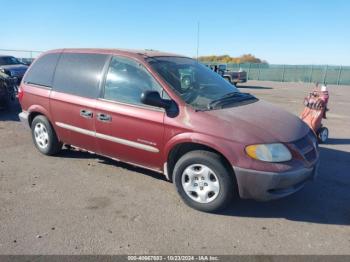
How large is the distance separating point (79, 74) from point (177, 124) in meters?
2.05

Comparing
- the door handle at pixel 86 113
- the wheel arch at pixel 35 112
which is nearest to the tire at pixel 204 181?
the door handle at pixel 86 113

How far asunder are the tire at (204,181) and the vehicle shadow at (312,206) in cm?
23

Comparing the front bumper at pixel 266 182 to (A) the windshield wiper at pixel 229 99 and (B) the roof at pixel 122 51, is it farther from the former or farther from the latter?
(B) the roof at pixel 122 51

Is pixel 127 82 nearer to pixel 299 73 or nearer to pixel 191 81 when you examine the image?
pixel 191 81

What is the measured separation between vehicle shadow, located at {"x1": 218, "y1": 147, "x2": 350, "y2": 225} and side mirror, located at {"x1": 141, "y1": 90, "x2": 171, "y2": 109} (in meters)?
1.47

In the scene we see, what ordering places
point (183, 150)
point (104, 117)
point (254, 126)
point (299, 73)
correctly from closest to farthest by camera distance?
1. point (254, 126)
2. point (183, 150)
3. point (104, 117)
4. point (299, 73)

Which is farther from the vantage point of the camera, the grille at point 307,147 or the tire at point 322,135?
the tire at point 322,135

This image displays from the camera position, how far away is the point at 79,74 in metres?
5.21

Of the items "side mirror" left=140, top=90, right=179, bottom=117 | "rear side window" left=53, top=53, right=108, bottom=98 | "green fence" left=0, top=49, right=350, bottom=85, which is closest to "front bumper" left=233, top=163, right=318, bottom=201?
"side mirror" left=140, top=90, right=179, bottom=117

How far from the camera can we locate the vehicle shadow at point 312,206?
13.0ft

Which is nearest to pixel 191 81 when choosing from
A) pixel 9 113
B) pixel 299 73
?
pixel 9 113

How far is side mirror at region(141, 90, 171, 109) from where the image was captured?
158 inches

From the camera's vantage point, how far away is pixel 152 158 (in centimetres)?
440

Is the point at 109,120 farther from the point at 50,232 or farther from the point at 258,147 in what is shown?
the point at 258,147
